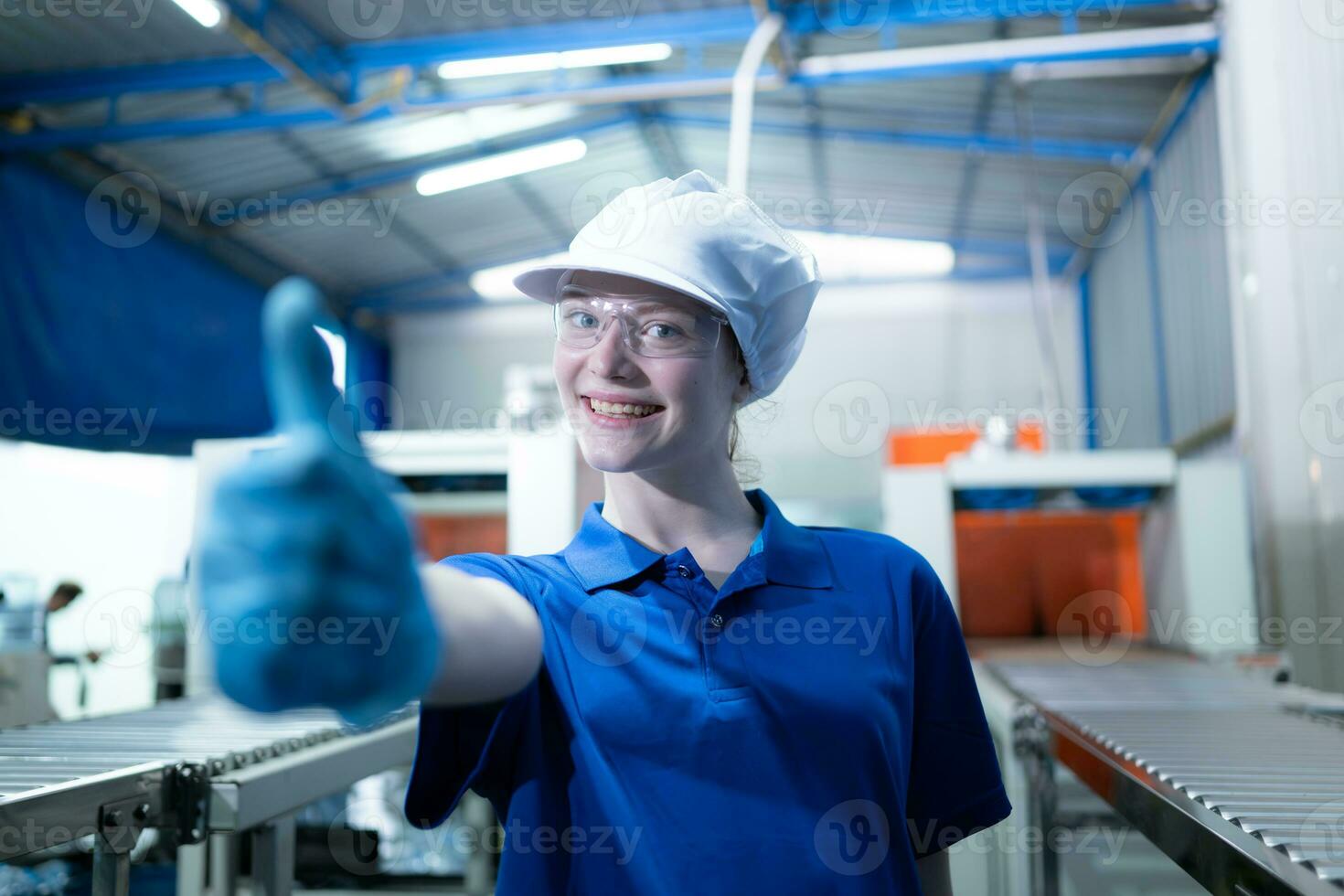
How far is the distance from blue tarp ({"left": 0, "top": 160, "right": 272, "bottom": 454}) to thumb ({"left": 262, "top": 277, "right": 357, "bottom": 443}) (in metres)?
6.58

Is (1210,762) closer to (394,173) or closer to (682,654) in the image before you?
(682,654)

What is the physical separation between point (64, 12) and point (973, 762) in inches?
245

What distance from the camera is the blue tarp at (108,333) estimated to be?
6.24 m

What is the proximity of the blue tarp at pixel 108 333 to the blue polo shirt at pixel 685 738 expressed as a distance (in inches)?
245

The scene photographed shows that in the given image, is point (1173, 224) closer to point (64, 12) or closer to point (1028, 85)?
point (1028, 85)

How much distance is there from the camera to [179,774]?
5.52 ft

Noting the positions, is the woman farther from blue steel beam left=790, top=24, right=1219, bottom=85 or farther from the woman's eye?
blue steel beam left=790, top=24, right=1219, bottom=85

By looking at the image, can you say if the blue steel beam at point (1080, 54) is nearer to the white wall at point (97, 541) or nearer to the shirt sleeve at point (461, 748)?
the white wall at point (97, 541)

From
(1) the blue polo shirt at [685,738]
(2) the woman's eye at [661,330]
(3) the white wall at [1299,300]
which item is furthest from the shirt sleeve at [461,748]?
(3) the white wall at [1299,300]

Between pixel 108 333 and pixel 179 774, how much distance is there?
20.1ft

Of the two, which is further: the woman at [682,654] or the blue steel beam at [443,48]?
the blue steel beam at [443,48]

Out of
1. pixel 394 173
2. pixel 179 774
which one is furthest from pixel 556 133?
pixel 179 774

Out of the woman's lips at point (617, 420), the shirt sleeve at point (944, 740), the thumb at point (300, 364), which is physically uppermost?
the woman's lips at point (617, 420)

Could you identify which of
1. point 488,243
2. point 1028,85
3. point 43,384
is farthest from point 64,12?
point 1028,85
